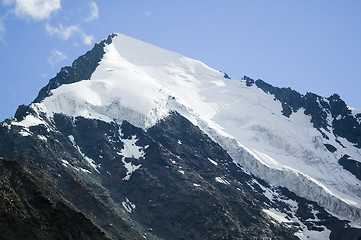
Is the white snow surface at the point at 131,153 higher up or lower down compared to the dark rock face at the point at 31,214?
higher up

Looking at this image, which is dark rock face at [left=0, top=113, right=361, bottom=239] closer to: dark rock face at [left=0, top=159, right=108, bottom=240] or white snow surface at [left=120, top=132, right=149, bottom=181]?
white snow surface at [left=120, top=132, right=149, bottom=181]

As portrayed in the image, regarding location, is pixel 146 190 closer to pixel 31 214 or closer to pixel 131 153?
pixel 131 153

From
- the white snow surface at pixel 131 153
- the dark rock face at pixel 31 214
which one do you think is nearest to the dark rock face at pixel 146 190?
the white snow surface at pixel 131 153

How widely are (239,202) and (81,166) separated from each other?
5779cm

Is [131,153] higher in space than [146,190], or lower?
higher

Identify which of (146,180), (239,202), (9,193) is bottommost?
(9,193)

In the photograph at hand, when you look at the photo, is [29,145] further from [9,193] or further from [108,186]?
[9,193]

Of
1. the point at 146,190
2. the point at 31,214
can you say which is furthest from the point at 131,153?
the point at 31,214

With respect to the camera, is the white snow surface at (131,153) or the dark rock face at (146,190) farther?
the white snow surface at (131,153)

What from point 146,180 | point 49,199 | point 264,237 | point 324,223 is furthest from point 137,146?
point 49,199

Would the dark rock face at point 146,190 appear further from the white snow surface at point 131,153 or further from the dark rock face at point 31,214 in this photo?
the dark rock face at point 31,214

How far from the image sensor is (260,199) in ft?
623

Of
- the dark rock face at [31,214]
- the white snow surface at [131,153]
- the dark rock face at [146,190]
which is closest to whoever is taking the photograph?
the dark rock face at [31,214]

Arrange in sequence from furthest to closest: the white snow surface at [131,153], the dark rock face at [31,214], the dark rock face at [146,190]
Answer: the white snow surface at [131,153] < the dark rock face at [146,190] < the dark rock face at [31,214]
